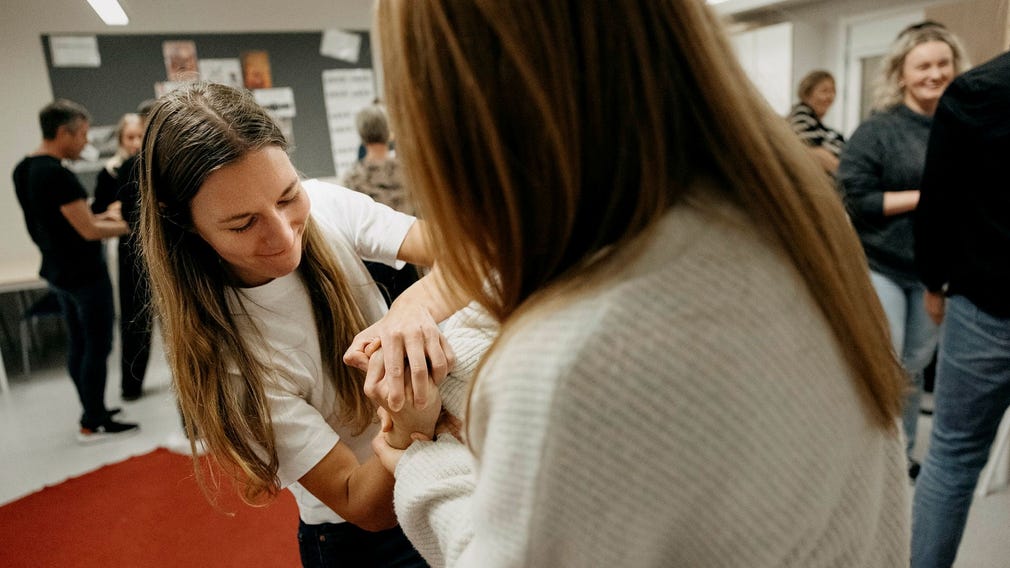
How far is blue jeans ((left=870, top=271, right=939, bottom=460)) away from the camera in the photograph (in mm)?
2289

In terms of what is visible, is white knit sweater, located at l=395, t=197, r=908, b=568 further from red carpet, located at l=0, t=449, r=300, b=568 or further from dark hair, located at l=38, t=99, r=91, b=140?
dark hair, located at l=38, t=99, r=91, b=140

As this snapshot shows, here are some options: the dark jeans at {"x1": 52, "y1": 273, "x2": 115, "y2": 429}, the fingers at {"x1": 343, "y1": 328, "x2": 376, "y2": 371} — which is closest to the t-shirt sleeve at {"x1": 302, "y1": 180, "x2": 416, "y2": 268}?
the fingers at {"x1": 343, "y1": 328, "x2": 376, "y2": 371}

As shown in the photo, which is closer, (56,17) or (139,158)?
(139,158)

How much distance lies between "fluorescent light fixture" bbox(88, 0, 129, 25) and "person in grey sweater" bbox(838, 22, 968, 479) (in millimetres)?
4824

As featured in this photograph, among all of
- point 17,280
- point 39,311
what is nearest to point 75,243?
point 17,280

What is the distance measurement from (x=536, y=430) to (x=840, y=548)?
292mm

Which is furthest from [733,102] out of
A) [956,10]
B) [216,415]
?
[956,10]

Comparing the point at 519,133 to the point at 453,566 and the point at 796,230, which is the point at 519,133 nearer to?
the point at 796,230

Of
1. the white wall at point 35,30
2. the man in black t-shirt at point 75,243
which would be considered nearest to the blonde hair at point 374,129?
the man in black t-shirt at point 75,243

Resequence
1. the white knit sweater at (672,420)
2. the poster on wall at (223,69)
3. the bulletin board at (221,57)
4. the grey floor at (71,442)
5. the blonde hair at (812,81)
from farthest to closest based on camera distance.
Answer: the poster on wall at (223,69) < the bulletin board at (221,57) < the blonde hair at (812,81) < the grey floor at (71,442) < the white knit sweater at (672,420)

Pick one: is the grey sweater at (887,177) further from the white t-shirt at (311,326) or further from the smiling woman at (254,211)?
the smiling woman at (254,211)

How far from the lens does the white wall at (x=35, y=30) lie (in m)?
4.70

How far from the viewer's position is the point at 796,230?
513 mm

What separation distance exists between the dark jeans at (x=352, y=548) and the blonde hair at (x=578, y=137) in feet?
2.61
